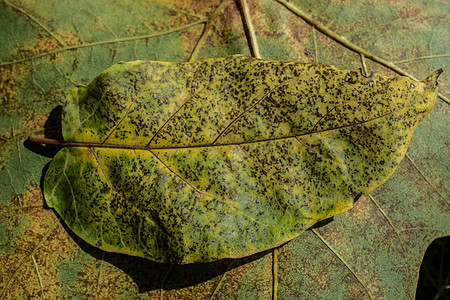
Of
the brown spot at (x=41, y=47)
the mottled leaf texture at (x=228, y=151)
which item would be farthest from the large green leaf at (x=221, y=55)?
the mottled leaf texture at (x=228, y=151)

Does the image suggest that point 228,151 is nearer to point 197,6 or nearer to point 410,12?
point 197,6

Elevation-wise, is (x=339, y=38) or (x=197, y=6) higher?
(x=197, y=6)

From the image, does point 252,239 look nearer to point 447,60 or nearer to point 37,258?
point 37,258

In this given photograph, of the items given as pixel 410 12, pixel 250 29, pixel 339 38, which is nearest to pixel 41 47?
pixel 250 29

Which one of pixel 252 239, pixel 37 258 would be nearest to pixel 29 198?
pixel 37 258

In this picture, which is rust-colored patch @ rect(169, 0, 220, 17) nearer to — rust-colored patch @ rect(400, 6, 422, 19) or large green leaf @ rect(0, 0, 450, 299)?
large green leaf @ rect(0, 0, 450, 299)

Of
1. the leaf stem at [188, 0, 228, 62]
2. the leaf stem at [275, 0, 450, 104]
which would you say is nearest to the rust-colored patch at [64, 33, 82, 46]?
the leaf stem at [188, 0, 228, 62]

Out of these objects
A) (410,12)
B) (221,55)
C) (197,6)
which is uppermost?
(197,6)
